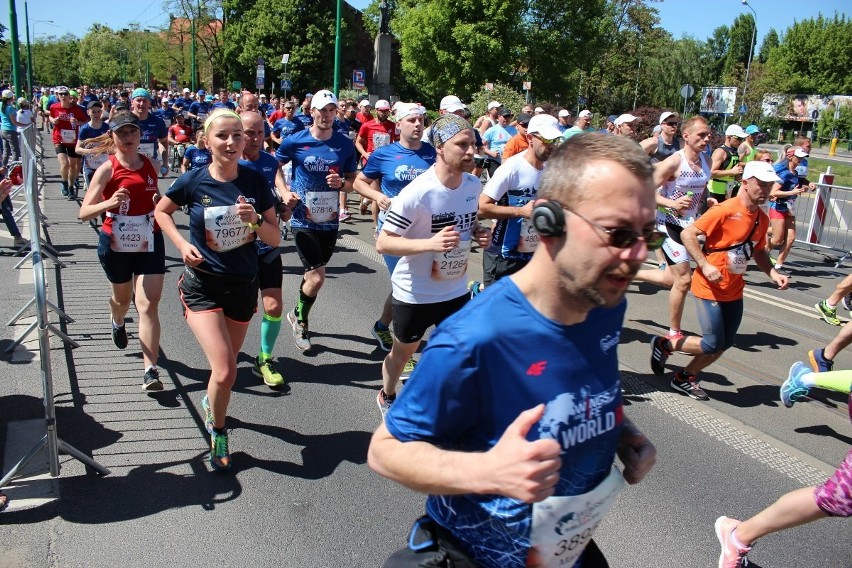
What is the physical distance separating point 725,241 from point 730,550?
8.93 ft

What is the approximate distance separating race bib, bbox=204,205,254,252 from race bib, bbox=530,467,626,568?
300 centimetres

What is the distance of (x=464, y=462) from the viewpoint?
5.26 feet

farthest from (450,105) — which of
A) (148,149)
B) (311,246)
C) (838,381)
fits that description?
(838,381)

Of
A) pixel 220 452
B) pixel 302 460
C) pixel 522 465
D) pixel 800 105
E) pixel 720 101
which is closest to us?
pixel 522 465

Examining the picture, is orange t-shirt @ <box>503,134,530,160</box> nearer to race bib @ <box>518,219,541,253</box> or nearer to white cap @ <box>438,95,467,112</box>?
white cap @ <box>438,95,467,112</box>

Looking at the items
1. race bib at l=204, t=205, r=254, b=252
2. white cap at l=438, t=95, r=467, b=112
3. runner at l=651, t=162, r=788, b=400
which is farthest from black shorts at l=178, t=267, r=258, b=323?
white cap at l=438, t=95, r=467, b=112

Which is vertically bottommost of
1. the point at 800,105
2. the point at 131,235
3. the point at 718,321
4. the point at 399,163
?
the point at 718,321

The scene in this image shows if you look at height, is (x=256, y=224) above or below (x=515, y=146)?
below

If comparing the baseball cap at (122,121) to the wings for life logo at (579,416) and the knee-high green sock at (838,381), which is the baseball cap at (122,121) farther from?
the knee-high green sock at (838,381)

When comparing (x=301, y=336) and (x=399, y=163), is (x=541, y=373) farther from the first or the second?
(x=301, y=336)

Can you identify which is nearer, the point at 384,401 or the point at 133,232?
the point at 384,401

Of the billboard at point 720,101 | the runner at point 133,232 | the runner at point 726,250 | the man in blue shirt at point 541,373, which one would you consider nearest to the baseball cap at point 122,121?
the runner at point 133,232

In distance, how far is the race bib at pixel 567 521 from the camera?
5.79ft

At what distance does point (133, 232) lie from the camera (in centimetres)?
545
